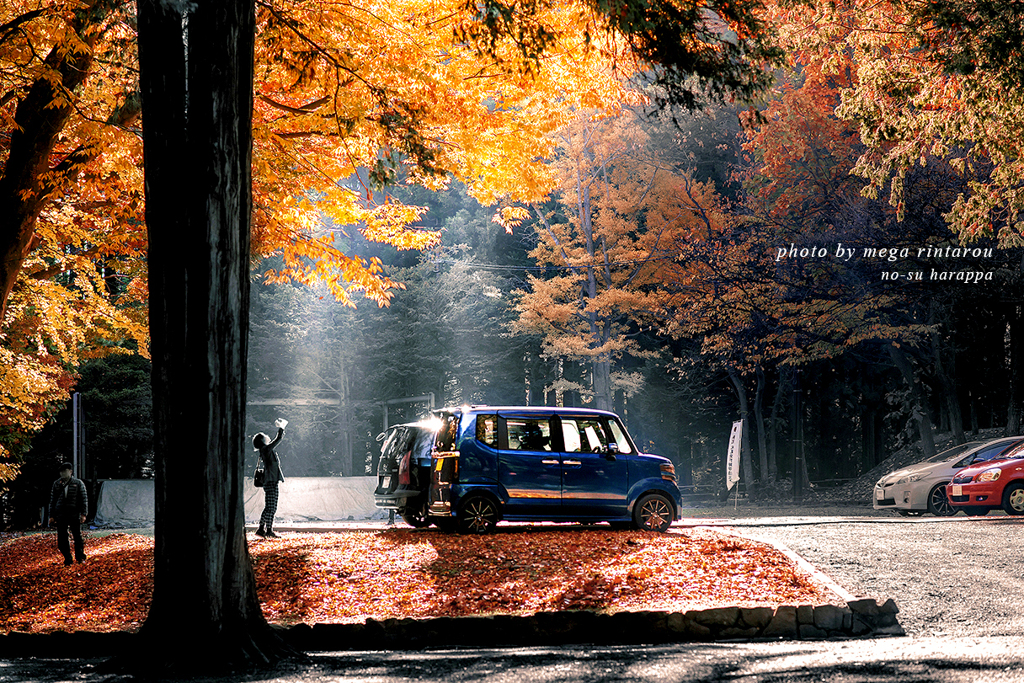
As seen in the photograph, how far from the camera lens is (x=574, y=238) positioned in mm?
34750

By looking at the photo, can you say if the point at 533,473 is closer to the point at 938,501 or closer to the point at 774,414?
the point at 938,501

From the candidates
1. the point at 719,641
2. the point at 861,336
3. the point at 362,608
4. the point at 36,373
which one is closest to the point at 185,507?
the point at 362,608

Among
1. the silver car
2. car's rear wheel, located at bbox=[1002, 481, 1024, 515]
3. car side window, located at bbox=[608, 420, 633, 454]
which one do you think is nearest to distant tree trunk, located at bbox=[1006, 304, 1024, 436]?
the silver car

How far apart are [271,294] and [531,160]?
34.3 metres

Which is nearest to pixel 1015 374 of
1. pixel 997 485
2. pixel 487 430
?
pixel 997 485

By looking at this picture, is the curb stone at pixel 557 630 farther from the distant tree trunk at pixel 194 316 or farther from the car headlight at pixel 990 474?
the car headlight at pixel 990 474

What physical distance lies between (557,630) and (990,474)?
1201cm

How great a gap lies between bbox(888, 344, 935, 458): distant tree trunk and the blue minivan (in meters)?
17.4

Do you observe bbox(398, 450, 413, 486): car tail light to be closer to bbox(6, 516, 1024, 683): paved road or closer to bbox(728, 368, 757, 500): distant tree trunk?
bbox(6, 516, 1024, 683): paved road

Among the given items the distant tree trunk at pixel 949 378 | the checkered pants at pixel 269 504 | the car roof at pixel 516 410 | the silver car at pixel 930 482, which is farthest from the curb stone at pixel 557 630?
the distant tree trunk at pixel 949 378

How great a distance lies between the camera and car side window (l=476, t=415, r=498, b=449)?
13.2 m

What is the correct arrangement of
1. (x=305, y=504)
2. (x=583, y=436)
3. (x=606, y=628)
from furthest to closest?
(x=305, y=504)
(x=583, y=436)
(x=606, y=628)

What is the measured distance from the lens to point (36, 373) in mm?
18328

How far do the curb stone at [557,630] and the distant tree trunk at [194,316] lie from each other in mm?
1438
